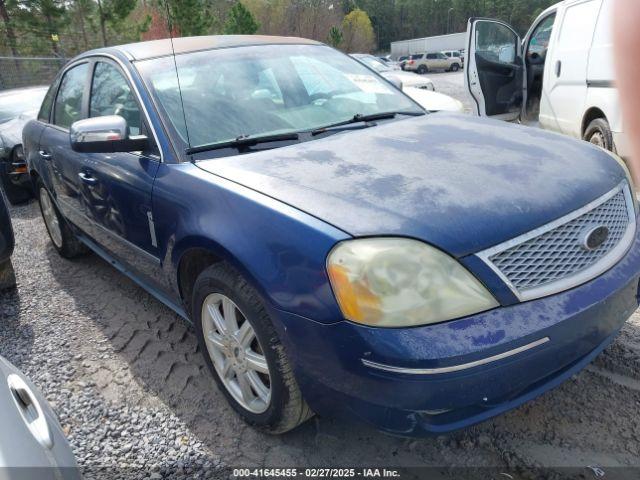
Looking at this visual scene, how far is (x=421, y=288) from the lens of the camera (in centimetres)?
158

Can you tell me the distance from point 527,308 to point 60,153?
3.17 meters

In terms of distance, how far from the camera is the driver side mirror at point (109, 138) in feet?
7.98

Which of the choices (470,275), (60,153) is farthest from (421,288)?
(60,153)

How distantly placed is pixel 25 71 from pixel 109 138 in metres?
16.4

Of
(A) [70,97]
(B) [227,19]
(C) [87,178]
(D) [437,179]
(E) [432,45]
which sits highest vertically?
(B) [227,19]

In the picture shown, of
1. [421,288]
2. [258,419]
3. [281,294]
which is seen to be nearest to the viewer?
[421,288]

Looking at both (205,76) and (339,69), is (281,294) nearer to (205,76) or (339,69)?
(205,76)

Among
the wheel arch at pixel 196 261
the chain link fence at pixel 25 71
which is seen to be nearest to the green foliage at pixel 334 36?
the chain link fence at pixel 25 71

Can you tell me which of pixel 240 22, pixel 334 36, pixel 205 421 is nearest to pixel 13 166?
pixel 205 421

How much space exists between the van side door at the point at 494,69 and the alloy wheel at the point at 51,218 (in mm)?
4377

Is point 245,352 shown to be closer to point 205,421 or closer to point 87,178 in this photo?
point 205,421

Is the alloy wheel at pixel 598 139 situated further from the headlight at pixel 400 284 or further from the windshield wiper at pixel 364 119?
the headlight at pixel 400 284

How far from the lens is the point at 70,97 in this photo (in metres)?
3.68

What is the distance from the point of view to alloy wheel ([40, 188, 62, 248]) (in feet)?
14.0
